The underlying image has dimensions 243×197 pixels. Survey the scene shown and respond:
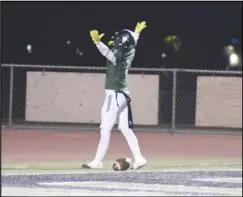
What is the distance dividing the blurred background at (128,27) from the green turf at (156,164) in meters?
20.2

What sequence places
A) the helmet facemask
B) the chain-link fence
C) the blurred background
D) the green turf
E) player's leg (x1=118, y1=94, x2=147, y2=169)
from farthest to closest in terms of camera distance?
the blurred background
the chain-link fence
the green turf
player's leg (x1=118, y1=94, x2=147, y2=169)
the helmet facemask

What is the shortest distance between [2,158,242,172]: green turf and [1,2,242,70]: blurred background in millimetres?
20227

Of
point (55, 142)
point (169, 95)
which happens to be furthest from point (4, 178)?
point (169, 95)

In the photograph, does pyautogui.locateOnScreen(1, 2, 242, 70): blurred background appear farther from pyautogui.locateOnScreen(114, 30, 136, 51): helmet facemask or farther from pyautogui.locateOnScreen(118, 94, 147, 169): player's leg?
pyautogui.locateOnScreen(118, 94, 147, 169): player's leg

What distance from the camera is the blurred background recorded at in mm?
33750

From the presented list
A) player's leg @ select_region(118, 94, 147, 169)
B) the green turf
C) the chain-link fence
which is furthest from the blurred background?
player's leg @ select_region(118, 94, 147, 169)

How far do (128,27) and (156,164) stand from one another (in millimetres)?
21531

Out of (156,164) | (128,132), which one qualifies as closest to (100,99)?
(156,164)

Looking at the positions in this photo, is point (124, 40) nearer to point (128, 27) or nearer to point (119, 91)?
point (119, 91)

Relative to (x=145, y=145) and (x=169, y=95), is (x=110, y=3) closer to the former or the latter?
(x=169, y=95)

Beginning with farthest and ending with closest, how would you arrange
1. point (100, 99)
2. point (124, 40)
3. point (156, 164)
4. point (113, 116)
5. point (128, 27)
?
point (128, 27)
point (100, 99)
point (156, 164)
point (113, 116)
point (124, 40)

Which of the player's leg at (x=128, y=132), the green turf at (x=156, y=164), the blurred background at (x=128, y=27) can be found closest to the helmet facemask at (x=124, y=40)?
the player's leg at (x=128, y=132)

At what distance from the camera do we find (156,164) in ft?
40.2

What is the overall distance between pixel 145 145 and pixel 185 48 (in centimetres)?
2176
